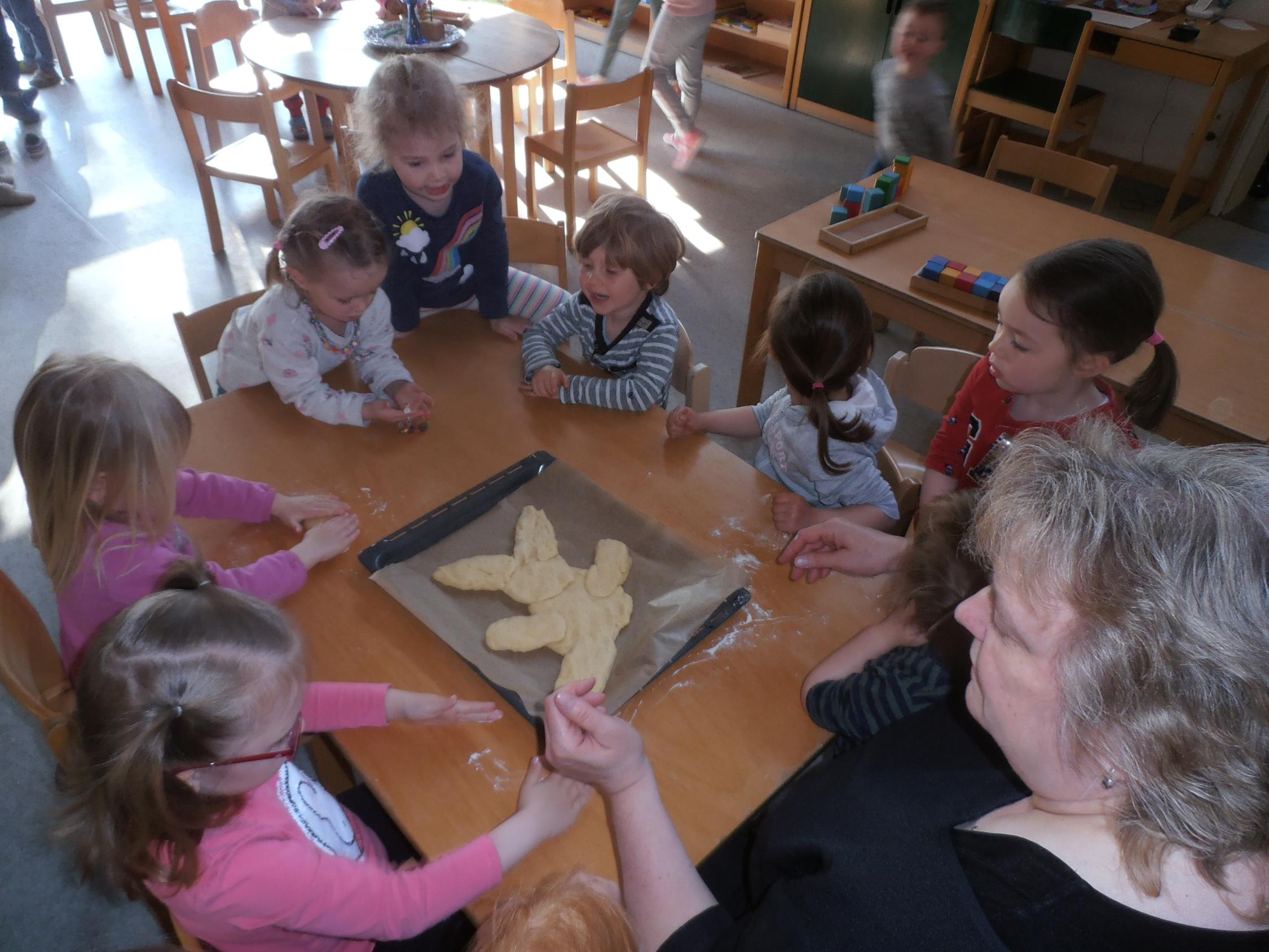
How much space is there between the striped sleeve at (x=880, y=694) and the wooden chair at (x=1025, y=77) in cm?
432

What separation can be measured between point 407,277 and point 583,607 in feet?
4.09

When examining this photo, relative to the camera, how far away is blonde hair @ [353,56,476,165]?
2.05 metres

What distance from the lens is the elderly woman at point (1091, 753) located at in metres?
0.63

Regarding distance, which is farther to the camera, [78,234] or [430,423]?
[78,234]

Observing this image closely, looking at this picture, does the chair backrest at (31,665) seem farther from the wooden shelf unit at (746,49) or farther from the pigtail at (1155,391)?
the wooden shelf unit at (746,49)

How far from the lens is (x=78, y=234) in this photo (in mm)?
4238

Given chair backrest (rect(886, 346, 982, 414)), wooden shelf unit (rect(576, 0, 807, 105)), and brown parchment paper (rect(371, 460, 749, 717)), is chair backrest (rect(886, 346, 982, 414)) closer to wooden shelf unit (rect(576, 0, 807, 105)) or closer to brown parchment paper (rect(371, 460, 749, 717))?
brown parchment paper (rect(371, 460, 749, 717))

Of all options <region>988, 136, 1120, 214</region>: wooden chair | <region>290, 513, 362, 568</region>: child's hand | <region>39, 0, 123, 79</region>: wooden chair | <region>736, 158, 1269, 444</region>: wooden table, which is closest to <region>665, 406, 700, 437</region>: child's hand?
<region>290, 513, 362, 568</region>: child's hand

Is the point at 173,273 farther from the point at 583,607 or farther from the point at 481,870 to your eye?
the point at 481,870

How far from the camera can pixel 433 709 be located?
1.17 m

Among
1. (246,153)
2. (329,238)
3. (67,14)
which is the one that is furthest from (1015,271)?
(67,14)

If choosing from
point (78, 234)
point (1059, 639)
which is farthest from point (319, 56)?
point (1059, 639)

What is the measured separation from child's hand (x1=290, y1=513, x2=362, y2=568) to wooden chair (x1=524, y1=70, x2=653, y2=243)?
290 centimetres

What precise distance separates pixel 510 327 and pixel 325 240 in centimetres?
53
